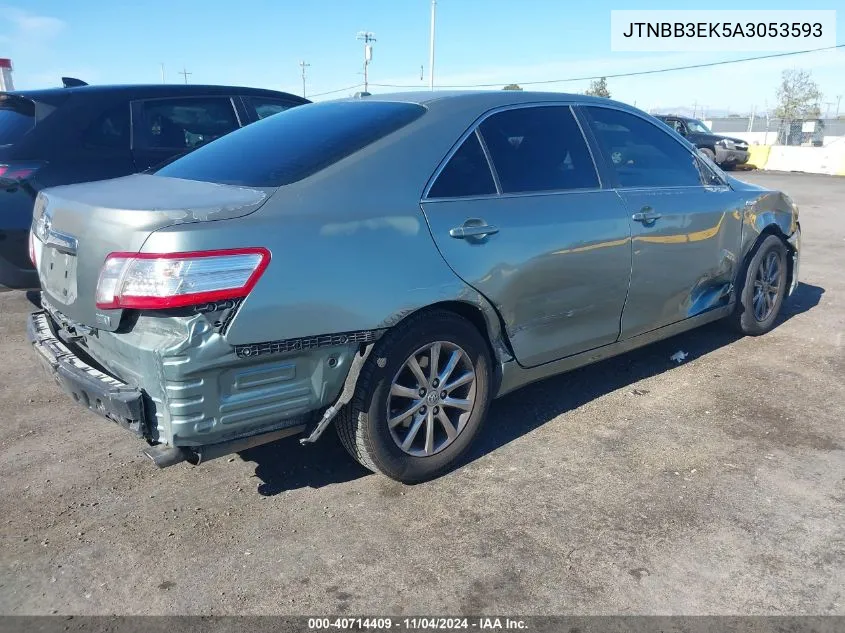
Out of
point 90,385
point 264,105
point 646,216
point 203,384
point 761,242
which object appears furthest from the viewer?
point 264,105

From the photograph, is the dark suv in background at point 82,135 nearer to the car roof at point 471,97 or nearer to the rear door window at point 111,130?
the rear door window at point 111,130

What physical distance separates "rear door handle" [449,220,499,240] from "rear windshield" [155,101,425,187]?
1.72ft

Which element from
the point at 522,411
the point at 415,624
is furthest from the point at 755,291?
the point at 415,624

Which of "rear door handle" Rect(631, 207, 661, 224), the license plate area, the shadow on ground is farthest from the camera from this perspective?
"rear door handle" Rect(631, 207, 661, 224)

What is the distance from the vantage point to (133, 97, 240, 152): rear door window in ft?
18.0

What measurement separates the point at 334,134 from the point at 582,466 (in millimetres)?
1925

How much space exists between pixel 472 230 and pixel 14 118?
3.91m

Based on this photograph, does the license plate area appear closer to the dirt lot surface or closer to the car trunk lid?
the car trunk lid

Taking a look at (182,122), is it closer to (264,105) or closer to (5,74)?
(264,105)

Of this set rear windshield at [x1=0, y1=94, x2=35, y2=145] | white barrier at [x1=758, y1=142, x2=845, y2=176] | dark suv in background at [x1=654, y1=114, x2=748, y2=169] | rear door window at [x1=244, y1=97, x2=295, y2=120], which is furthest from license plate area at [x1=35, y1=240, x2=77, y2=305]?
white barrier at [x1=758, y1=142, x2=845, y2=176]

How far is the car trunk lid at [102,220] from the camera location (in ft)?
7.92

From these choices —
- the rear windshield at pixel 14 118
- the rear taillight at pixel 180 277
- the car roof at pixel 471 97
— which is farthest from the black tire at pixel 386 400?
the rear windshield at pixel 14 118

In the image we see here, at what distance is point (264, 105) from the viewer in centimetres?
636

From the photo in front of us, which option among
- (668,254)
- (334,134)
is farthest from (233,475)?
(668,254)
